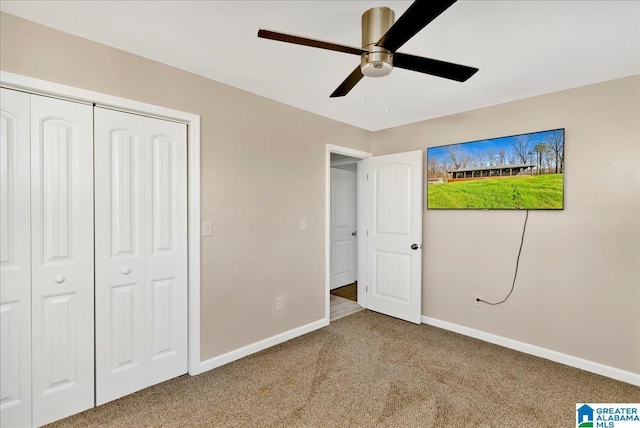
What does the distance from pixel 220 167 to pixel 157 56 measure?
0.89m

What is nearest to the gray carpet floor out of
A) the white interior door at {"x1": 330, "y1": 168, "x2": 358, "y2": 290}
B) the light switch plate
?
the light switch plate

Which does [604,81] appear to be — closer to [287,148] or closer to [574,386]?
[574,386]

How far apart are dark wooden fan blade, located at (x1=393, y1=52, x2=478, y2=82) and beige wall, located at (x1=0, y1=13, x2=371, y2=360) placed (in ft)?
5.17

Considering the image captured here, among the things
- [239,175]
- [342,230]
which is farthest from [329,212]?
[342,230]

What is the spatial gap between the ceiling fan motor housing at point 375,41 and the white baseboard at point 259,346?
2.44 metres

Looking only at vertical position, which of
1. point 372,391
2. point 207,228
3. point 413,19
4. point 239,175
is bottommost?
point 372,391

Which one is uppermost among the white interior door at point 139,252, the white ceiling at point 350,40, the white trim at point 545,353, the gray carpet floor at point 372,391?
the white ceiling at point 350,40

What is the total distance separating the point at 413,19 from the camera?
4.04 feet

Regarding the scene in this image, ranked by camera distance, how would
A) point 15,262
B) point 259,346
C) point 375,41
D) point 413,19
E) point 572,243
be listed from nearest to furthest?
point 413,19
point 375,41
point 15,262
point 572,243
point 259,346

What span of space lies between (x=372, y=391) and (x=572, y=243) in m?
2.11

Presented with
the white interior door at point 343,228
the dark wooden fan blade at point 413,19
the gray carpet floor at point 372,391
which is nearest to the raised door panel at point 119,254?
the gray carpet floor at point 372,391

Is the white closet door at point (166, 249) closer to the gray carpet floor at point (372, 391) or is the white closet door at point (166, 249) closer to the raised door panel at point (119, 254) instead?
the raised door panel at point (119, 254)

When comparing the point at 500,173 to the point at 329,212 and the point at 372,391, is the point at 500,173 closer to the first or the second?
the point at 329,212

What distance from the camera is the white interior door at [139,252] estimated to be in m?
2.07
